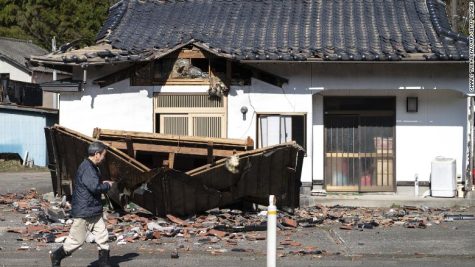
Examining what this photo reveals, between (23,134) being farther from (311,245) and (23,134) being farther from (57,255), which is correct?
(57,255)

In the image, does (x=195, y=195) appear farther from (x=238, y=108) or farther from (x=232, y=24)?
(x=232, y=24)

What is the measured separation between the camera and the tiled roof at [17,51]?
45.0 m

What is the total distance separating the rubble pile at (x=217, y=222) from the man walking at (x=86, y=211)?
142 cm

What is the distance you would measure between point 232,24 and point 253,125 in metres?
3.07

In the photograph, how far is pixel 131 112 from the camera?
1845 centimetres

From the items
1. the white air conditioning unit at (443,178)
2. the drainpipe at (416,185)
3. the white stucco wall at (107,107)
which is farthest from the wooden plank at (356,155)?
the white stucco wall at (107,107)

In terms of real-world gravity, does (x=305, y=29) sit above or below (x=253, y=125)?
above

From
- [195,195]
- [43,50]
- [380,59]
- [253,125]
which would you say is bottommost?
[195,195]

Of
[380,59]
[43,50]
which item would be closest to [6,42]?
[43,50]

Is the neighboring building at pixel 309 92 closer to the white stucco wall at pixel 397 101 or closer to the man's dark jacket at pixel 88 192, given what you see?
the white stucco wall at pixel 397 101

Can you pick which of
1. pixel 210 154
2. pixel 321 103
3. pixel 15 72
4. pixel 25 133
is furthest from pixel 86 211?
pixel 15 72

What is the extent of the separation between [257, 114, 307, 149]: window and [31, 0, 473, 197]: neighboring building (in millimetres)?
23

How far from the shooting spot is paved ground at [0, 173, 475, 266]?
1119 centimetres

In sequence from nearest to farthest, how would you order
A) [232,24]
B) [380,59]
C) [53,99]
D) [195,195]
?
[195,195] → [380,59] → [232,24] → [53,99]
